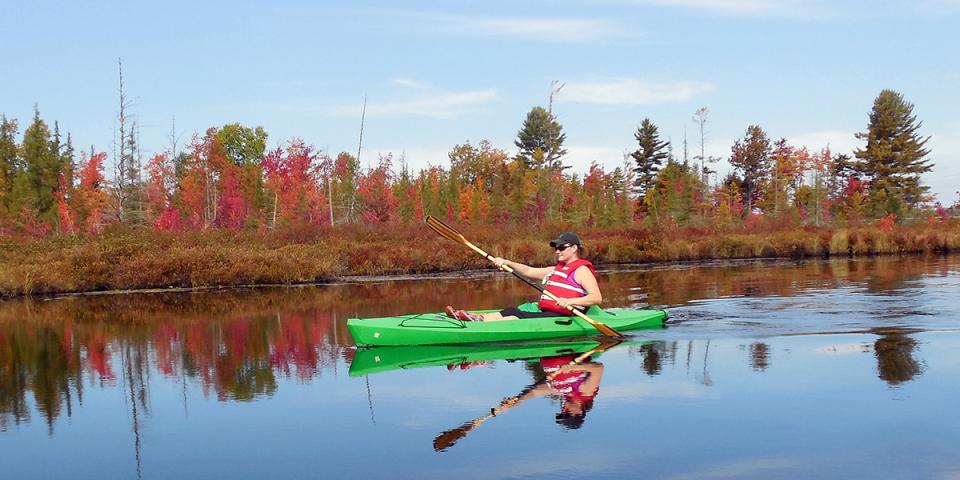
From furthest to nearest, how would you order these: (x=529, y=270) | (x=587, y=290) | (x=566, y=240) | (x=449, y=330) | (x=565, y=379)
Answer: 1. (x=529, y=270)
2. (x=587, y=290)
3. (x=566, y=240)
4. (x=449, y=330)
5. (x=565, y=379)

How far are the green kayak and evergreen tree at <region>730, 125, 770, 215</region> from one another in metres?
57.5

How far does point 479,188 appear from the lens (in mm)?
68375

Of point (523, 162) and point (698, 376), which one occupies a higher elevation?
point (523, 162)

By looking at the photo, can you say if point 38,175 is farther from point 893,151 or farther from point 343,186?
point 893,151

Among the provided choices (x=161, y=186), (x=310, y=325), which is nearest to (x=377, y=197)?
(x=161, y=186)

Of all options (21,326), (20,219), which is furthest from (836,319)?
(20,219)

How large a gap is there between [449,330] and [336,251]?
16.5m

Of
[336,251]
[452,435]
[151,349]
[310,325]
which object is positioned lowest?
[452,435]

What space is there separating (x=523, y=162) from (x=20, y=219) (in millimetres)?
36896

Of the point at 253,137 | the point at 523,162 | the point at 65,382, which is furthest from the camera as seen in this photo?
the point at 253,137

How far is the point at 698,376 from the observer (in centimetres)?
890

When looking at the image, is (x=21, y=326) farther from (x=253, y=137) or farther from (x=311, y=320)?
(x=253, y=137)

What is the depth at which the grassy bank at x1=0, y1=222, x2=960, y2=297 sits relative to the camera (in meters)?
22.7

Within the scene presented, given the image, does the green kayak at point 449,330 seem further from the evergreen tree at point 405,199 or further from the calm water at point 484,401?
the evergreen tree at point 405,199
